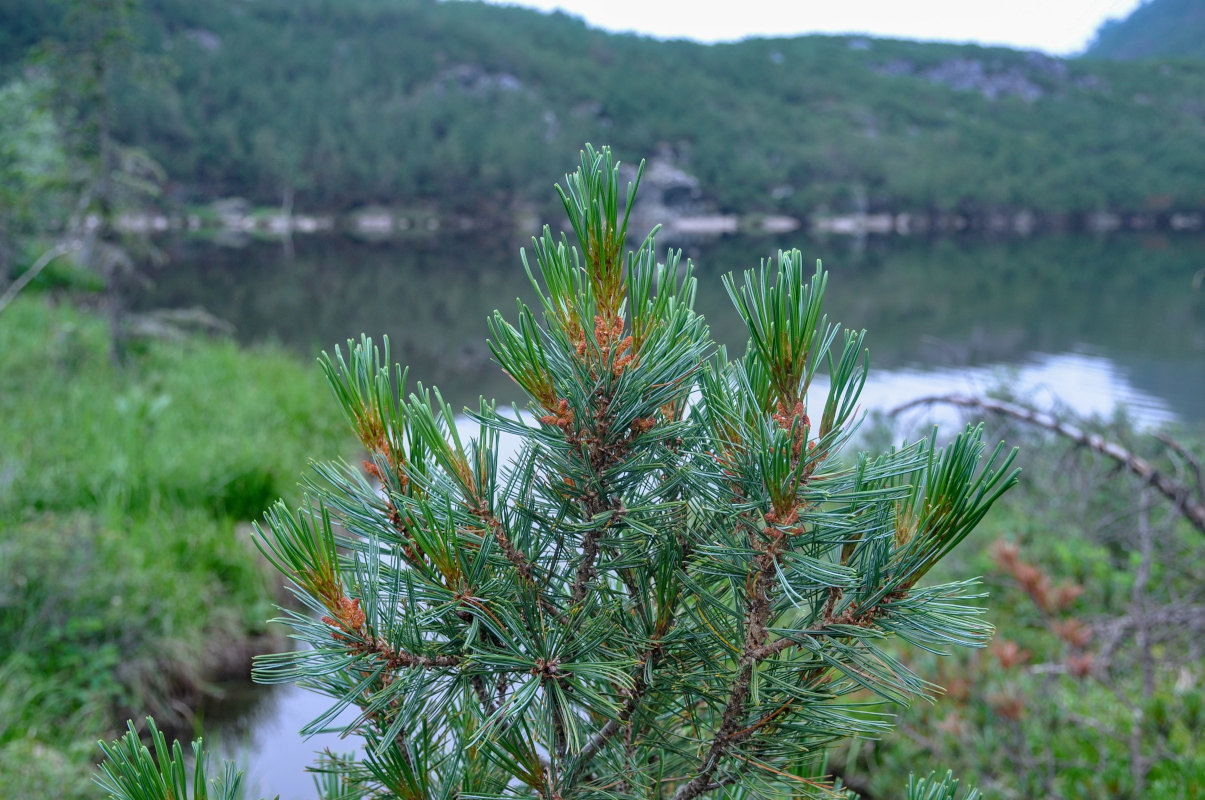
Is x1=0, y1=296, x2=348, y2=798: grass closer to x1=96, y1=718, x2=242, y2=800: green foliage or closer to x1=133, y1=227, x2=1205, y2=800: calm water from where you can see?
x1=133, y1=227, x2=1205, y2=800: calm water

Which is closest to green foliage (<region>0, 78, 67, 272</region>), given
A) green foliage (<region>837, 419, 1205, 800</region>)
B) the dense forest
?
green foliage (<region>837, 419, 1205, 800</region>)

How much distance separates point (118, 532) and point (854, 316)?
2096 centimetres

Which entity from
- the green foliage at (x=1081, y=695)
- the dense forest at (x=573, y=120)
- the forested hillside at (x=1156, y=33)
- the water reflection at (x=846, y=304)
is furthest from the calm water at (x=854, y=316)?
the forested hillside at (x=1156, y=33)

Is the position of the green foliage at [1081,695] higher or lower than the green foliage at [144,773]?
lower

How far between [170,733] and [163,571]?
101 centimetres

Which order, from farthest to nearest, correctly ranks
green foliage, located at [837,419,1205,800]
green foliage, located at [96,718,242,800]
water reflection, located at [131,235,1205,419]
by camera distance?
1. water reflection, located at [131,235,1205,419]
2. green foliage, located at [837,419,1205,800]
3. green foliage, located at [96,718,242,800]

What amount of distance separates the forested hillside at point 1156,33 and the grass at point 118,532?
140 metres

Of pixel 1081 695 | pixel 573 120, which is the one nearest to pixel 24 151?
pixel 1081 695

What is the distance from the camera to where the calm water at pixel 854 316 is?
12.1m

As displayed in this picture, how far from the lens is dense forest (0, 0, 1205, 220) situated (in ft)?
182

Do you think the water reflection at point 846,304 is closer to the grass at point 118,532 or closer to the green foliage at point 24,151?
the grass at point 118,532

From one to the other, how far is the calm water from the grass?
634 millimetres

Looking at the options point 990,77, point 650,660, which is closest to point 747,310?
point 650,660

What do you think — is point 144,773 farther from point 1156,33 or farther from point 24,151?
point 1156,33
